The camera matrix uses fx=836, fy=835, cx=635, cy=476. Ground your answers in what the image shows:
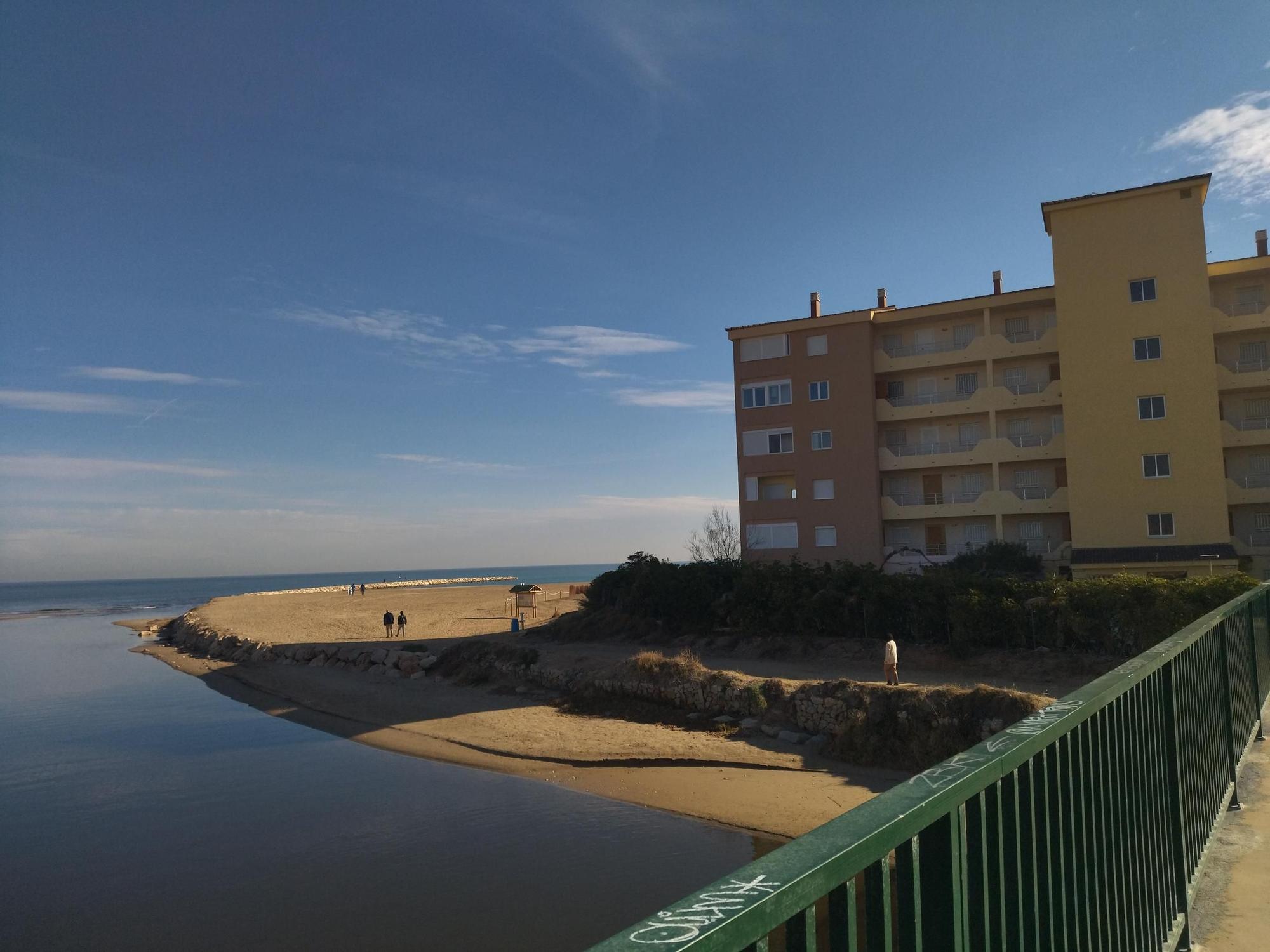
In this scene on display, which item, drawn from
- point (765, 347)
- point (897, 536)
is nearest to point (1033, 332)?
point (897, 536)

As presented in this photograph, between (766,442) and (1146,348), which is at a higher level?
(1146,348)

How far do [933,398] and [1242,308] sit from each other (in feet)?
41.2

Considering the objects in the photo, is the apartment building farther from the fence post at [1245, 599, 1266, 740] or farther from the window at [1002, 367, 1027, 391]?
the fence post at [1245, 599, 1266, 740]

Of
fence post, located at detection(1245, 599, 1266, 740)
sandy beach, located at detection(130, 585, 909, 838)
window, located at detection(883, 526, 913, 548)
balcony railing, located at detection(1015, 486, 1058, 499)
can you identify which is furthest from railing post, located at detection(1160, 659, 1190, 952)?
window, located at detection(883, 526, 913, 548)

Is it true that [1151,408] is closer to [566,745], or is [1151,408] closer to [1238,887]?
[566,745]

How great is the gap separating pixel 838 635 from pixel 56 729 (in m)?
24.9

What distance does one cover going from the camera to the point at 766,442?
42.6 meters

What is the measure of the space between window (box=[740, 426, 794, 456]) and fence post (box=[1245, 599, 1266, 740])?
33.2m

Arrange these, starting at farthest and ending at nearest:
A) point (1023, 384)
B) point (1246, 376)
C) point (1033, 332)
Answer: point (1023, 384) < point (1033, 332) < point (1246, 376)

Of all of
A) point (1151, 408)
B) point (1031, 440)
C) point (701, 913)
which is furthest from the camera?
point (1031, 440)

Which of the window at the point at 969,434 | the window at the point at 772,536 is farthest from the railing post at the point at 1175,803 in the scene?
the window at the point at 969,434

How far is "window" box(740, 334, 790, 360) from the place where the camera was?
42.6 meters

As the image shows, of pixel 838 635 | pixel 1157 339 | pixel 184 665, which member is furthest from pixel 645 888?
pixel 184 665

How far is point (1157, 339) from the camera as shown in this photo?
3397 centimetres
